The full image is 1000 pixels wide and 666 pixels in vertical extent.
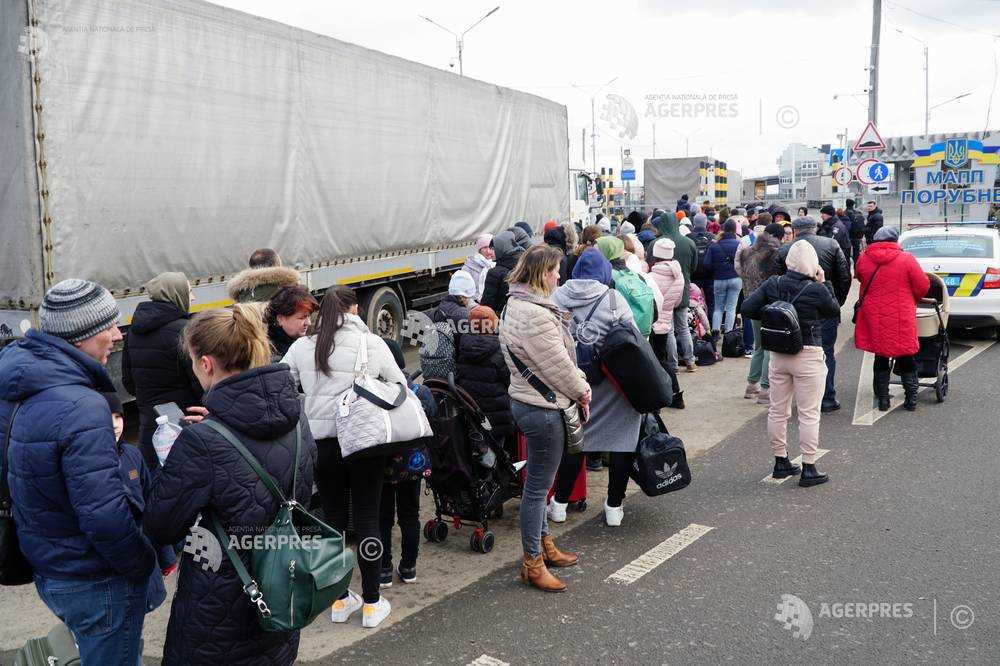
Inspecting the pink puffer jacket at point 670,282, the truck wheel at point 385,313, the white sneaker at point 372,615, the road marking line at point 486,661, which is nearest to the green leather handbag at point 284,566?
the road marking line at point 486,661

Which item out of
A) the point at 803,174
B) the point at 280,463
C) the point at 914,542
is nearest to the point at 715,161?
the point at 914,542

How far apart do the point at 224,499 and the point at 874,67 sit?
72.1 ft

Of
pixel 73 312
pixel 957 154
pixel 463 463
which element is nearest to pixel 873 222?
pixel 957 154

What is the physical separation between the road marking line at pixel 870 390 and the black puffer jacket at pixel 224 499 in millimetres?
6729

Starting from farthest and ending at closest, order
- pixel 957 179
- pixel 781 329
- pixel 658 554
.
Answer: pixel 957 179, pixel 781 329, pixel 658 554

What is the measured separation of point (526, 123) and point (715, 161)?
57.7 ft

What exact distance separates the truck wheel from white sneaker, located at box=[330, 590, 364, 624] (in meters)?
7.09

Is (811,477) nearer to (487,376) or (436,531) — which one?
(487,376)

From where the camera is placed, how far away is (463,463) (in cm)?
549

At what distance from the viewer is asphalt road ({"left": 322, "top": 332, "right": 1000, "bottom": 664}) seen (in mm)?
4242

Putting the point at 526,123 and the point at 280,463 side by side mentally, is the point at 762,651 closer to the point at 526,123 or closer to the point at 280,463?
the point at 280,463

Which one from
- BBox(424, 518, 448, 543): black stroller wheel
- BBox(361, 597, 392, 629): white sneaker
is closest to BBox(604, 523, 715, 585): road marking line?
BBox(424, 518, 448, 543): black stroller wheel

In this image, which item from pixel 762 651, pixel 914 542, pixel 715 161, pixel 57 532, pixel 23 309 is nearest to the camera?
pixel 57 532

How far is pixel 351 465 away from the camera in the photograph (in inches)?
173
